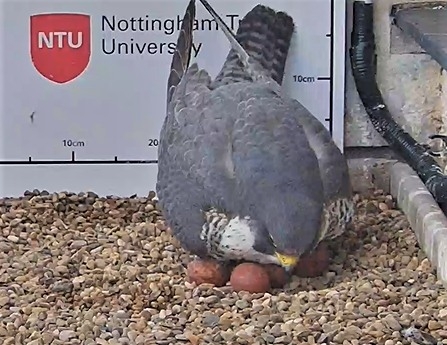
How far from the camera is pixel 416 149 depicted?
3371 millimetres

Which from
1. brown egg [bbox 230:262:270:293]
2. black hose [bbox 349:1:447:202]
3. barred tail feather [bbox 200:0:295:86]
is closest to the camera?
brown egg [bbox 230:262:270:293]

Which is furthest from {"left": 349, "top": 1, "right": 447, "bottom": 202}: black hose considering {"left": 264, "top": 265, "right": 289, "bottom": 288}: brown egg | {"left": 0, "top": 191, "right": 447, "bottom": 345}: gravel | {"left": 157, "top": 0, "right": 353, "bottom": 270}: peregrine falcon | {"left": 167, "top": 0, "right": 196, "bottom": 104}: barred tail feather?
{"left": 264, "top": 265, "right": 289, "bottom": 288}: brown egg

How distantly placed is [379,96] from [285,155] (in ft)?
2.76

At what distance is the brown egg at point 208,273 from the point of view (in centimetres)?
278

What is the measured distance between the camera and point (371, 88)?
3455 millimetres

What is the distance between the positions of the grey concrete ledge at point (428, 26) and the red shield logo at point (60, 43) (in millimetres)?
1043

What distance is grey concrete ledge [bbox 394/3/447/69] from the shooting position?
117 inches

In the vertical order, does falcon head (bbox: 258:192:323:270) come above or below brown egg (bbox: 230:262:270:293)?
above

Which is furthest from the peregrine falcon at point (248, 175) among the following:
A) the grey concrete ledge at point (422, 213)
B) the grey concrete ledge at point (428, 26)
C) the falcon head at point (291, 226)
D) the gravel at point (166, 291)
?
the grey concrete ledge at point (428, 26)

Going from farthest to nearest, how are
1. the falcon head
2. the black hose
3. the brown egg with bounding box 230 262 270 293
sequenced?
the black hose
the brown egg with bounding box 230 262 270 293
the falcon head

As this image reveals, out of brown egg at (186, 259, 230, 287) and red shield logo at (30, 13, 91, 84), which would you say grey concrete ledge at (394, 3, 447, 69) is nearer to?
brown egg at (186, 259, 230, 287)

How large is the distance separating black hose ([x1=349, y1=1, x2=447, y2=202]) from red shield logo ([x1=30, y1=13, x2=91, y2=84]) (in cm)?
89

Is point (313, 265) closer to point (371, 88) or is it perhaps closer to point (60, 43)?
point (371, 88)

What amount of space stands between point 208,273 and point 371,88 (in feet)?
3.36
